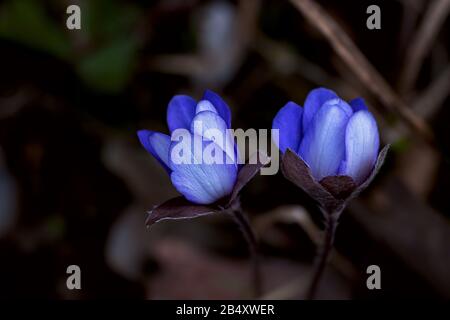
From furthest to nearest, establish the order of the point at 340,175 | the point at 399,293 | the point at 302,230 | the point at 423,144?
1. the point at 423,144
2. the point at 302,230
3. the point at 399,293
4. the point at 340,175

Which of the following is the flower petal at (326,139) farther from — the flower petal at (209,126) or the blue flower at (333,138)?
the flower petal at (209,126)

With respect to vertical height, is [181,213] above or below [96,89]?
below

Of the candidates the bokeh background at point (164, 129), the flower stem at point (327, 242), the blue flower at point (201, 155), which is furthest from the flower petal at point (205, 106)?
the bokeh background at point (164, 129)

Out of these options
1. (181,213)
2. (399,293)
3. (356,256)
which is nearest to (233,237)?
(356,256)

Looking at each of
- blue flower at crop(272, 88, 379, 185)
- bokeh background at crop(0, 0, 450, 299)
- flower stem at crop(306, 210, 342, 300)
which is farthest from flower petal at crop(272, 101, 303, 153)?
bokeh background at crop(0, 0, 450, 299)

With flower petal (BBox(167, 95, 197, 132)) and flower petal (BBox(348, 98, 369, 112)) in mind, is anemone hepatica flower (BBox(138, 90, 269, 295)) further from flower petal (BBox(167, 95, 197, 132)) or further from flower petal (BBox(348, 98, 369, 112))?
flower petal (BBox(348, 98, 369, 112))

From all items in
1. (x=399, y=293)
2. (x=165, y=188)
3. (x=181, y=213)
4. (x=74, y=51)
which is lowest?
(x=399, y=293)

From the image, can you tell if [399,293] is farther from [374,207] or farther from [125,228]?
[125,228]
